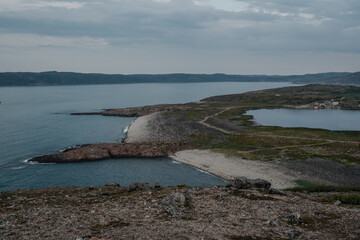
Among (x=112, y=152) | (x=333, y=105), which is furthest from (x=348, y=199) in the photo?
(x=333, y=105)

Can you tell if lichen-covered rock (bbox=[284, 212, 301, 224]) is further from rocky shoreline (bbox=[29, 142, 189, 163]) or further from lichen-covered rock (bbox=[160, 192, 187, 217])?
rocky shoreline (bbox=[29, 142, 189, 163])

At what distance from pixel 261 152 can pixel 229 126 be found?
115 ft

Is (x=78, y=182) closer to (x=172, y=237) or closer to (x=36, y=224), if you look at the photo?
(x=36, y=224)

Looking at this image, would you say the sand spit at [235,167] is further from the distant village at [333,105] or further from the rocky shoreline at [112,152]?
the distant village at [333,105]

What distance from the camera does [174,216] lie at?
81.6 ft

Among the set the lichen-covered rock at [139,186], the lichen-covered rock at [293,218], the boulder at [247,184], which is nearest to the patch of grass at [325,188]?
the boulder at [247,184]

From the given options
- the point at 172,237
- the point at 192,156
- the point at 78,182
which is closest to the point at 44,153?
the point at 78,182

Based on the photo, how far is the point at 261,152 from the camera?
65625 millimetres

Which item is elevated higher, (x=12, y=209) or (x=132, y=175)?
(x=12, y=209)

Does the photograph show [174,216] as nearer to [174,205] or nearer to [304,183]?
[174,205]

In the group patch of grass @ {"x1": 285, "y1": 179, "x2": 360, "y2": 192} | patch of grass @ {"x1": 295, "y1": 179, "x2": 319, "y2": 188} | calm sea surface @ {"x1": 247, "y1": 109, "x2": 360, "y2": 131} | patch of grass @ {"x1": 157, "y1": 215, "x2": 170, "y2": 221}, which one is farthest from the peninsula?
patch of grass @ {"x1": 157, "y1": 215, "x2": 170, "y2": 221}

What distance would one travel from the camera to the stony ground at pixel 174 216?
69.6 ft

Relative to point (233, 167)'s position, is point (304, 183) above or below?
below

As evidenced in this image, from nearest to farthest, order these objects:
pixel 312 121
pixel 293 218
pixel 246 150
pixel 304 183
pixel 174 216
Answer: pixel 293 218 < pixel 174 216 < pixel 304 183 < pixel 246 150 < pixel 312 121
